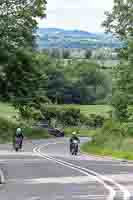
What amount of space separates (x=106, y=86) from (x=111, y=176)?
478ft

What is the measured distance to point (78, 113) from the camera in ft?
357

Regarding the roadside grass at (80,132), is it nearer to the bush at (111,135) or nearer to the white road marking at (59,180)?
the bush at (111,135)

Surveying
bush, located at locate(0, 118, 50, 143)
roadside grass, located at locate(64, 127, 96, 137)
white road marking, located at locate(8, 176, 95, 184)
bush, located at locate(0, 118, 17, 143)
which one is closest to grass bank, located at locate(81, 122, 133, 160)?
white road marking, located at locate(8, 176, 95, 184)

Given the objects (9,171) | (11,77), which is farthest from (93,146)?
(9,171)

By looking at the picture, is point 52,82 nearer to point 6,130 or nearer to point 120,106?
point 6,130

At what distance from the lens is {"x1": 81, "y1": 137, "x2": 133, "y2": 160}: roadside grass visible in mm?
42281

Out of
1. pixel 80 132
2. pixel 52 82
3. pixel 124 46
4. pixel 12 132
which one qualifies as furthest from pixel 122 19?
Answer: pixel 52 82

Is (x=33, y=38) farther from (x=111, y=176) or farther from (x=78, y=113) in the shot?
(x=78, y=113)

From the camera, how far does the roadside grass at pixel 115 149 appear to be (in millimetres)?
42281

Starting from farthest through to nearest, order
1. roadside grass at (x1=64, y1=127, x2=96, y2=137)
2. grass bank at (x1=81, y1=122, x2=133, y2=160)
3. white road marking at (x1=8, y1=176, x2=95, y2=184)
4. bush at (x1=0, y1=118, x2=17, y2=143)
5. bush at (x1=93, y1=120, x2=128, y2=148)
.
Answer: roadside grass at (x1=64, y1=127, x2=96, y2=137) < bush at (x1=0, y1=118, x2=17, y2=143) < bush at (x1=93, y1=120, x2=128, y2=148) < grass bank at (x1=81, y1=122, x2=133, y2=160) < white road marking at (x1=8, y1=176, x2=95, y2=184)

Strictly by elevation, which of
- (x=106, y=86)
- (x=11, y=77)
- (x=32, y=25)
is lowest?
(x=106, y=86)

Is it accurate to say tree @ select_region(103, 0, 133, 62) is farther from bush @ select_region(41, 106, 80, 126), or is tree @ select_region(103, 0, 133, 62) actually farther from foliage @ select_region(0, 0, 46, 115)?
bush @ select_region(41, 106, 80, 126)

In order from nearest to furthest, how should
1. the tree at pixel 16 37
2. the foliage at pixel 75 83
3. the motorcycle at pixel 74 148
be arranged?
the motorcycle at pixel 74 148 → the tree at pixel 16 37 → the foliage at pixel 75 83

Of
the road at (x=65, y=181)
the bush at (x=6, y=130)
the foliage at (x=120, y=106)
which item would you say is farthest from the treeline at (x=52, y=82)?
the road at (x=65, y=181)
